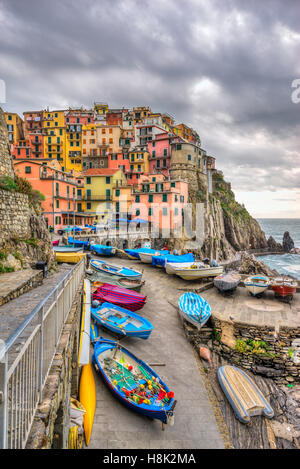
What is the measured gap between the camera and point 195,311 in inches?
538

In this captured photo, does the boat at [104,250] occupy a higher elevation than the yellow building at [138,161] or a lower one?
lower

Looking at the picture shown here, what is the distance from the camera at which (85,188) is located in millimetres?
47594

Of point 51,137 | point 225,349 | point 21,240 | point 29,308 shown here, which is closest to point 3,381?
point 29,308

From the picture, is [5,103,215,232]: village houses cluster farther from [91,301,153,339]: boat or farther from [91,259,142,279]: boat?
[91,301,153,339]: boat

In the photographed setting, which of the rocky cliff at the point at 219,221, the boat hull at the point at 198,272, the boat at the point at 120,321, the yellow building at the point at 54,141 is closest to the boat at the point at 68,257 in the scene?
the boat at the point at 120,321

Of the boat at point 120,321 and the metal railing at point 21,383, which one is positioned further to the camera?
the boat at point 120,321

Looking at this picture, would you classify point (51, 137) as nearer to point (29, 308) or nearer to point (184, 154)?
point (184, 154)

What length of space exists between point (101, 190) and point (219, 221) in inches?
1093

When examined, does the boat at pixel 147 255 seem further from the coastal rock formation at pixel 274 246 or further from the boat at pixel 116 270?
the coastal rock formation at pixel 274 246

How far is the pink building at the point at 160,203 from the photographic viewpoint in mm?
43469

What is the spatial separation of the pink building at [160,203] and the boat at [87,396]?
117 ft

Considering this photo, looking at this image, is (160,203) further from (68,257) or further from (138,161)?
(68,257)

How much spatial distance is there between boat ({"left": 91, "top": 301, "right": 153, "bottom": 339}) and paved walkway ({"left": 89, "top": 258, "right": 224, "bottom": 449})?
0.64m

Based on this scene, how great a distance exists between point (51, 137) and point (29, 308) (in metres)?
59.2
